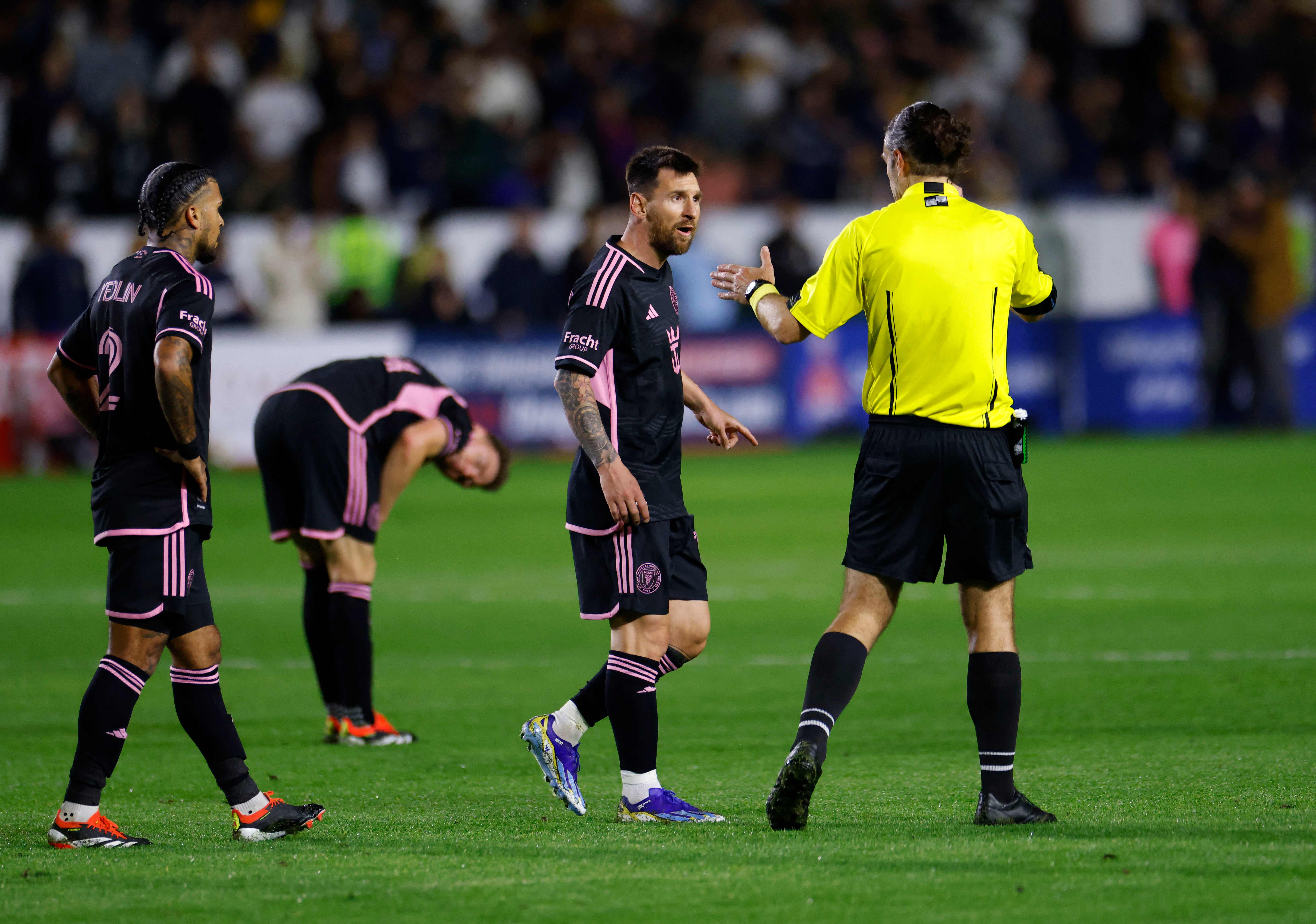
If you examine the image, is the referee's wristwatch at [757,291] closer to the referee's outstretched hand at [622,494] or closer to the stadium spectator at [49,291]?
the referee's outstretched hand at [622,494]

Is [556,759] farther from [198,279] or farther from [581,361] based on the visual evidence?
[198,279]

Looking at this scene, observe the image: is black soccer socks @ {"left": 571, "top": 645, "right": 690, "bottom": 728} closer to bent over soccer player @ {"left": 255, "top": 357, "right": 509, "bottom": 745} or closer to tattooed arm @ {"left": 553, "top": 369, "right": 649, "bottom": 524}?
tattooed arm @ {"left": 553, "top": 369, "right": 649, "bottom": 524}

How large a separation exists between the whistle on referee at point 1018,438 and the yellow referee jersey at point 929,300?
5 centimetres

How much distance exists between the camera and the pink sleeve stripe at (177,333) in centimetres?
532

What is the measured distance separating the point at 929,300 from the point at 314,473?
11.0 ft

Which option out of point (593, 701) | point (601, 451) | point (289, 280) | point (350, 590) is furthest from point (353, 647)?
point (289, 280)

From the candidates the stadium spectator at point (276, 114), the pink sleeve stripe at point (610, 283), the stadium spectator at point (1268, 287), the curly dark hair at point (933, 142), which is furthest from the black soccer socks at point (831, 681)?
the stadium spectator at point (276, 114)

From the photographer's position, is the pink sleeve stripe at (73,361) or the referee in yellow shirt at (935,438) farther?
the pink sleeve stripe at (73,361)

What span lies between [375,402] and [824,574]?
16.8ft

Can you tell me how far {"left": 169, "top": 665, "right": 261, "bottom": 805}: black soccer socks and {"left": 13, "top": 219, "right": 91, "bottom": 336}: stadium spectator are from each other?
13.9 m

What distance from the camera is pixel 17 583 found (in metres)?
12.5

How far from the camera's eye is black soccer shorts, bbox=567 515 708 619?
5.66 metres

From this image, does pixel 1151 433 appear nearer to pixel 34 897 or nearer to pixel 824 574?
pixel 824 574

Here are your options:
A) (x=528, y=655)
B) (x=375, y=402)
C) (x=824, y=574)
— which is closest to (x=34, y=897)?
(x=375, y=402)
